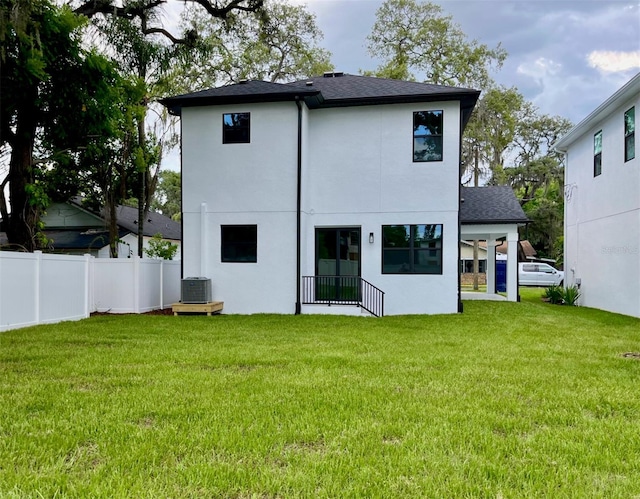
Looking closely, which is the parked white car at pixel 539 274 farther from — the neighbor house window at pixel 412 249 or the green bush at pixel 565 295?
the neighbor house window at pixel 412 249

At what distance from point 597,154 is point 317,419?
43.2ft

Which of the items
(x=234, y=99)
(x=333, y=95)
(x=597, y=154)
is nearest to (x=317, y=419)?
(x=234, y=99)

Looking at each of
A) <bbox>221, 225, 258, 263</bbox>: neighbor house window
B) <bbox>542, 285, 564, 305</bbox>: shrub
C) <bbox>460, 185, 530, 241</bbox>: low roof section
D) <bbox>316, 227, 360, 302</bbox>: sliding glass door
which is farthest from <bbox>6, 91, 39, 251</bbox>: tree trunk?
<bbox>542, 285, 564, 305</bbox>: shrub

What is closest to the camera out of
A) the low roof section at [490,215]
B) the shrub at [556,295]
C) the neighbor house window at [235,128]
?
the neighbor house window at [235,128]

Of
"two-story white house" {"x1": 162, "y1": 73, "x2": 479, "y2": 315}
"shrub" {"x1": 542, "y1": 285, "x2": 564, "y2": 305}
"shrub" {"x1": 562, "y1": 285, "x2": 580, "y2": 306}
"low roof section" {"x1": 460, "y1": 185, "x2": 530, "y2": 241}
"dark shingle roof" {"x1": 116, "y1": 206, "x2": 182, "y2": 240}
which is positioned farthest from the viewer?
"dark shingle roof" {"x1": 116, "y1": 206, "x2": 182, "y2": 240}

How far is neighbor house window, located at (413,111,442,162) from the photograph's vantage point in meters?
10.6

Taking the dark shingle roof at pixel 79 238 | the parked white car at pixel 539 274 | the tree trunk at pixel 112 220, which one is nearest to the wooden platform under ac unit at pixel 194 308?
the tree trunk at pixel 112 220

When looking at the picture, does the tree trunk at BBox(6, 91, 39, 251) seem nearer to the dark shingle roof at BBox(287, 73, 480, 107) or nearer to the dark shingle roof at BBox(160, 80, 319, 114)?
the dark shingle roof at BBox(160, 80, 319, 114)

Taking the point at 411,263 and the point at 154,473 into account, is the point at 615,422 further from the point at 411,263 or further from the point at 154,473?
the point at 411,263

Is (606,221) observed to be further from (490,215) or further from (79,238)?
(79,238)

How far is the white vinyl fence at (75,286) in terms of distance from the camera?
7.50m

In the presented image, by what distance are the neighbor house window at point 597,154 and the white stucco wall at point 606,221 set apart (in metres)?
0.23

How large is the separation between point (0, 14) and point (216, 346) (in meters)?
6.42

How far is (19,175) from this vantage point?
10.1 metres
